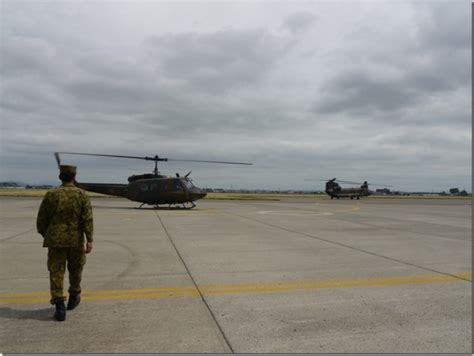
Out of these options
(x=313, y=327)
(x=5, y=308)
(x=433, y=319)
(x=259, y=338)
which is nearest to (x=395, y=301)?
(x=433, y=319)

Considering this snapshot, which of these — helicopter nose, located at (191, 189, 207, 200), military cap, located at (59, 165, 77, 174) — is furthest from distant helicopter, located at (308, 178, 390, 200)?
military cap, located at (59, 165, 77, 174)

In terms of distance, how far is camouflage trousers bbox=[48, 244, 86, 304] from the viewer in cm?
459

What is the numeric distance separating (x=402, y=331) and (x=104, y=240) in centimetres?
840

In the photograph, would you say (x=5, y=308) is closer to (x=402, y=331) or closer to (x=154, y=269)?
(x=154, y=269)

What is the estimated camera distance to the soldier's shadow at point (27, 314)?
452 cm

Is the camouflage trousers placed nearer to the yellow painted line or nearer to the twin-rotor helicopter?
the yellow painted line

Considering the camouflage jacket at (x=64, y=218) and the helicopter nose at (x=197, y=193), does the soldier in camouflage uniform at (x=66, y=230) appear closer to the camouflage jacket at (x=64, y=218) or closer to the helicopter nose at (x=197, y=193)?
the camouflage jacket at (x=64, y=218)

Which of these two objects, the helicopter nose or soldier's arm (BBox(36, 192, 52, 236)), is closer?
soldier's arm (BBox(36, 192, 52, 236))

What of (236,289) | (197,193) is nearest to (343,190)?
(197,193)

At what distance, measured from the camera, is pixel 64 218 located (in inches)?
193

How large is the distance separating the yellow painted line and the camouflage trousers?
A: 1.58ft

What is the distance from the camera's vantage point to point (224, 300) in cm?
520

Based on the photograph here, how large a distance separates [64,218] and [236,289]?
8.76 feet

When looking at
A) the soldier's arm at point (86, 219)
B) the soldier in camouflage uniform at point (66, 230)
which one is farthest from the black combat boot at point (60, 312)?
the soldier's arm at point (86, 219)
